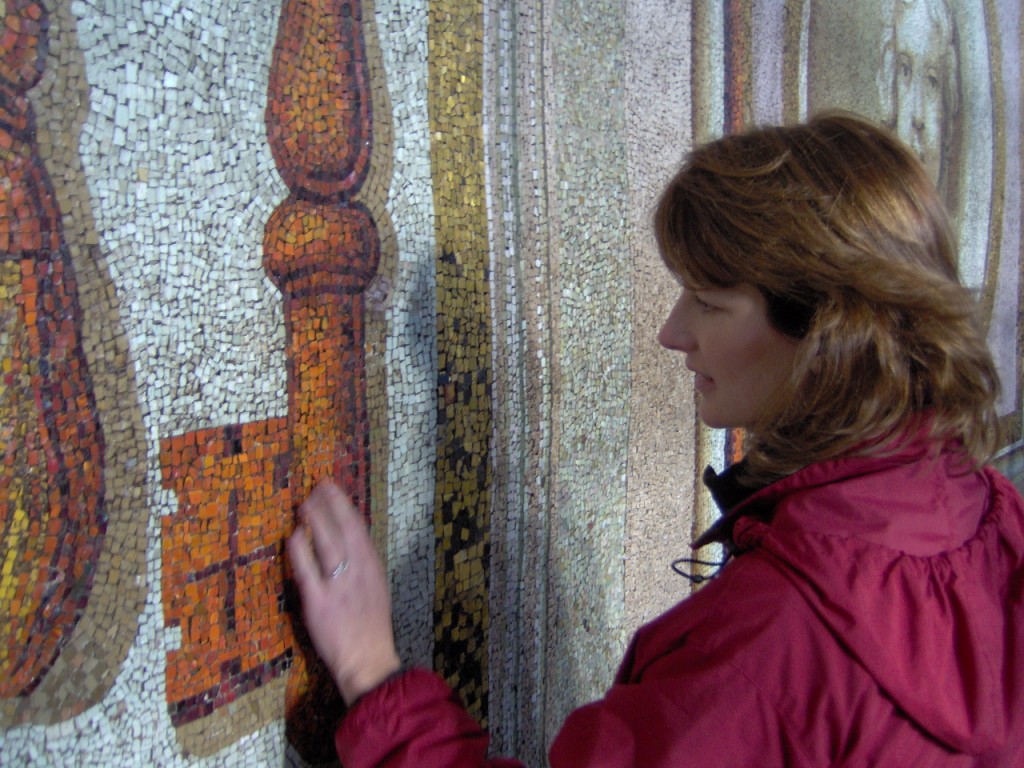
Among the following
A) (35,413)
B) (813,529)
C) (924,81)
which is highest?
(924,81)

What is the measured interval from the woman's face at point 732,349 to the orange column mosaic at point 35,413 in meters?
0.71

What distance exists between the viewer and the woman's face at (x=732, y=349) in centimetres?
95

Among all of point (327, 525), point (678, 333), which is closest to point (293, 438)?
point (327, 525)

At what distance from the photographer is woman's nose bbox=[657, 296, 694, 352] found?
105cm

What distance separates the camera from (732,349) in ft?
3.23

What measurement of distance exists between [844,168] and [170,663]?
96cm

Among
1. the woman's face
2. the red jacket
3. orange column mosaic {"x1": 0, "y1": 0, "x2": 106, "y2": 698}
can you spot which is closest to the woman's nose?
the woman's face

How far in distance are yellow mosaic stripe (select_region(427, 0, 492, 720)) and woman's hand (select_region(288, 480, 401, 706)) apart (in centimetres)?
21

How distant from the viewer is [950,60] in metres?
2.73

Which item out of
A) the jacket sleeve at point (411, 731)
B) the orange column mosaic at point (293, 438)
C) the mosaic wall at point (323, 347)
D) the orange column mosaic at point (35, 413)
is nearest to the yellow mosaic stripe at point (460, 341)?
the mosaic wall at point (323, 347)

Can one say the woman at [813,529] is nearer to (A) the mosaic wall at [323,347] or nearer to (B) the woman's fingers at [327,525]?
(B) the woman's fingers at [327,525]

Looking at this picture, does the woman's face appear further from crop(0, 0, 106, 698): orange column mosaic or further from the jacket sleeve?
crop(0, 0, 106, 698): orange column mosaic

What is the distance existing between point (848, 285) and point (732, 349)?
165mm

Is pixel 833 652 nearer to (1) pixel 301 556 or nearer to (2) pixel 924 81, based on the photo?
(1) pixel 301 556
